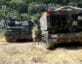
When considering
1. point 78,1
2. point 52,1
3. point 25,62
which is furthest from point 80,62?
point 52,1

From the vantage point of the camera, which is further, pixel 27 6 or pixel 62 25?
pixel 27 6

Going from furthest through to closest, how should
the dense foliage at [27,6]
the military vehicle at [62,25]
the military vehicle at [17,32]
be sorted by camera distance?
the dense foliage at [27,6]
the military vehicle at [17,32]
the military vehicle at [62,25]

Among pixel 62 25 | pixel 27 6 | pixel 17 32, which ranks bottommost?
pixel 27 6

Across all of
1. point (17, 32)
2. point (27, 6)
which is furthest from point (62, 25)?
point (27, 6)

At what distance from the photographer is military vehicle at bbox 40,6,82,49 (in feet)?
48.6

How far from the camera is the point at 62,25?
15.3 meters

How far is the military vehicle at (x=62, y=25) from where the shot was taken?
14.8 m

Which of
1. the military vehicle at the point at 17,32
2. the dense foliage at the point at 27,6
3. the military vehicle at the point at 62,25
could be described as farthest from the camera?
the dense foliage at the point at 27,6

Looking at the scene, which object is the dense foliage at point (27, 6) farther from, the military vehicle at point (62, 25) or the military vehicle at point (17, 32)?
the military vehicle at point (62, 25)

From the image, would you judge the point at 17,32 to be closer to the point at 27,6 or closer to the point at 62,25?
the point at 62,25

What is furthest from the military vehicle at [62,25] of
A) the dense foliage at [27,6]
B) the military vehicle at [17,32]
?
the dense foliage at [27,6]

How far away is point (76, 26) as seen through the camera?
15.4 meters

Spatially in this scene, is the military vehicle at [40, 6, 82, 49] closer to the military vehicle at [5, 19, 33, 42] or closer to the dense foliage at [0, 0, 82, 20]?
the military vehicle at [5, 19, 33, 42]

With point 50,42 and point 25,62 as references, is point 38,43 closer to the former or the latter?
point 50,42
